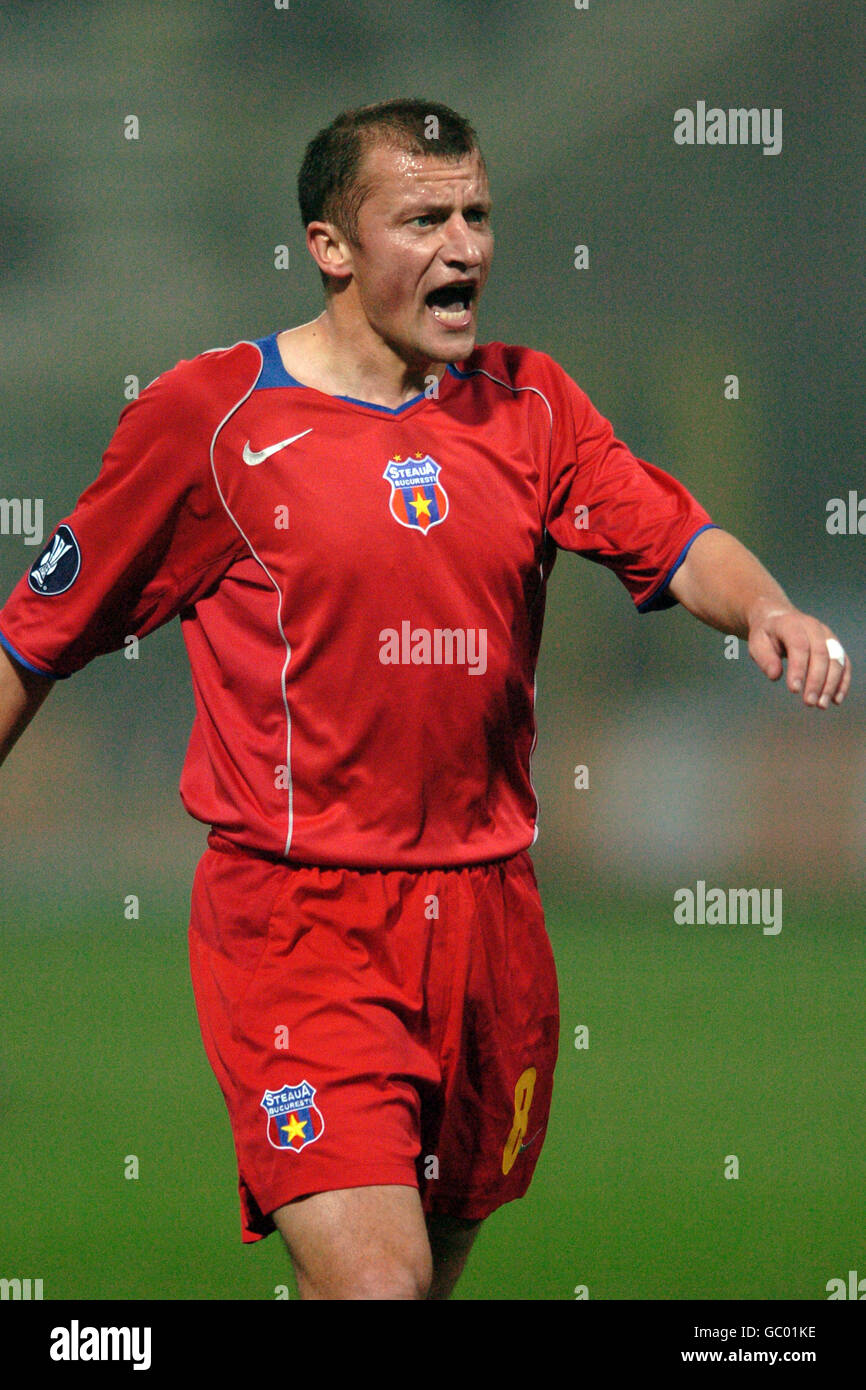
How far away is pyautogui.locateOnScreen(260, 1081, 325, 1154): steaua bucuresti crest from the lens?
2.80 meters

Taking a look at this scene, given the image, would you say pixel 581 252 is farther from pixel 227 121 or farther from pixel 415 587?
pixel 227 121

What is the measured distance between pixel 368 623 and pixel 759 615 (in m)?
0.66

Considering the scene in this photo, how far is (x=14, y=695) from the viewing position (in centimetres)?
311

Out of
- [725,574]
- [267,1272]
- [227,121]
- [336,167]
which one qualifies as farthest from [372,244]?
[227,121]

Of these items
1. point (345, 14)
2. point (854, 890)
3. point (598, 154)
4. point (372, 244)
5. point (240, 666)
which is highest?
point (345, 14)

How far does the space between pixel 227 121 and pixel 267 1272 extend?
702cm

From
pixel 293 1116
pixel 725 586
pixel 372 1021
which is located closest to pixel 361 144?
pixel 725 586

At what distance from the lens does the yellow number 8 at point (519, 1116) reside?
322cm

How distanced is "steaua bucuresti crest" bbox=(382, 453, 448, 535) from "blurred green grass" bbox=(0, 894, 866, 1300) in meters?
2.32

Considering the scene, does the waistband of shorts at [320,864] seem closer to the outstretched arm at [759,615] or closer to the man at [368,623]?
the man at [368,623]

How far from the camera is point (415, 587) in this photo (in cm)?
299

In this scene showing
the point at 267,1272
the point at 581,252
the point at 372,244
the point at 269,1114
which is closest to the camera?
the point at 269,1114

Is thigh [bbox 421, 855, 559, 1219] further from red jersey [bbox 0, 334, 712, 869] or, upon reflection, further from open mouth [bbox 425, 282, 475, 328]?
open mouth [bbox 425, 282, 475, 328]

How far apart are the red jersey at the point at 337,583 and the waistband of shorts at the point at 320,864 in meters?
0.01
